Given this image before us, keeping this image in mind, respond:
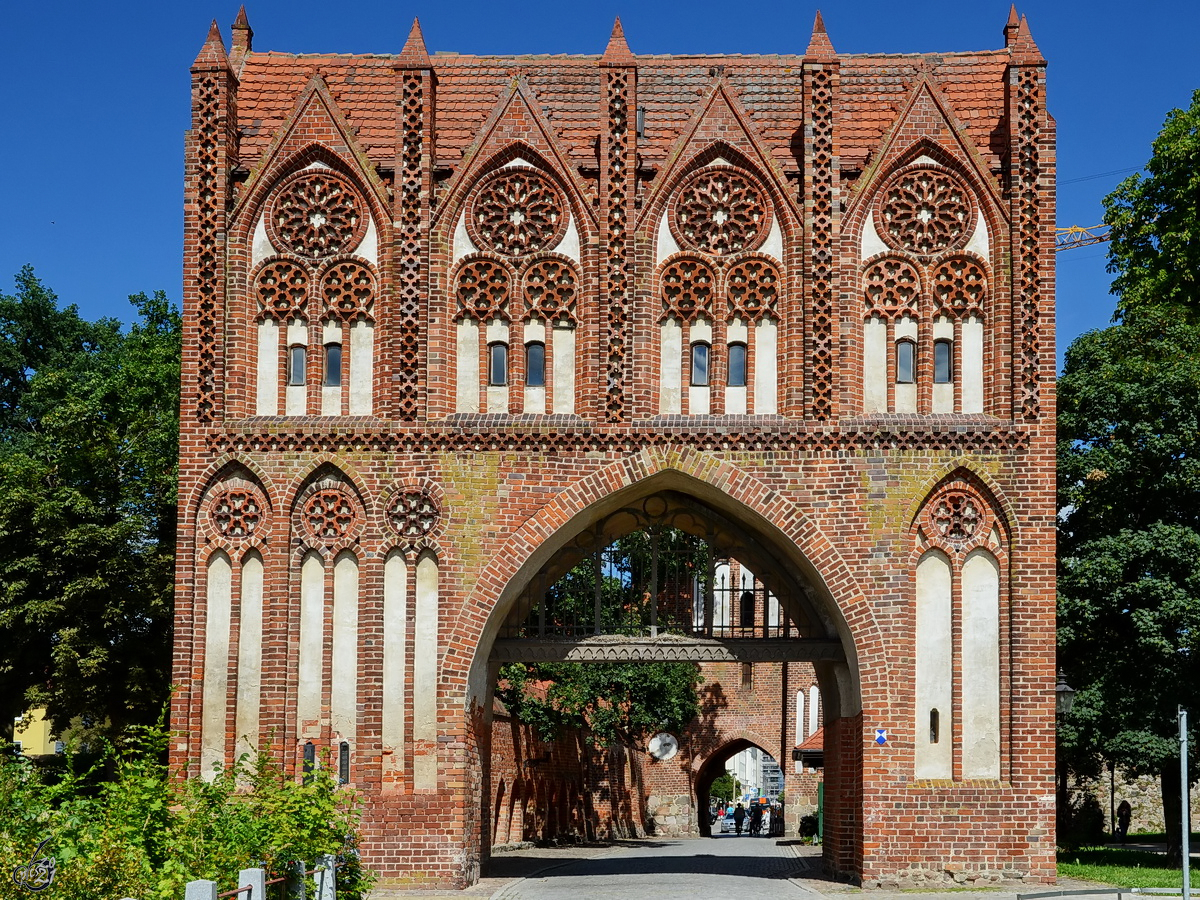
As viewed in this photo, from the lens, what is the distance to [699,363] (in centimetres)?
2167

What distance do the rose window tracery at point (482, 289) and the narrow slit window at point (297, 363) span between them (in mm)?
2117

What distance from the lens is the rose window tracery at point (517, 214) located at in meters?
21.7

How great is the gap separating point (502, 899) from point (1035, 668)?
7202 mm

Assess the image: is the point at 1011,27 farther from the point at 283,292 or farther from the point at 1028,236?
the point at 283,292

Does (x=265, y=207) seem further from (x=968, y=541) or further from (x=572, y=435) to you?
(x=968, y=541)

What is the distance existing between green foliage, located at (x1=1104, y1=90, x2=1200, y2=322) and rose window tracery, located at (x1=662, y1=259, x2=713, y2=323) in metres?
9.59

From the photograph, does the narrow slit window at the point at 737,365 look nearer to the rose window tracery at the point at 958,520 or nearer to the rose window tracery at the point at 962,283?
the rose window tracery at the point at 962,283

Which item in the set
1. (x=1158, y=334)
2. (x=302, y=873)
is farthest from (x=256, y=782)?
(x=1158, y=334)

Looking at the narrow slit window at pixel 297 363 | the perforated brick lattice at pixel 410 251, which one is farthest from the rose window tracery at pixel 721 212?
the narrow slit window at pixel 297 363

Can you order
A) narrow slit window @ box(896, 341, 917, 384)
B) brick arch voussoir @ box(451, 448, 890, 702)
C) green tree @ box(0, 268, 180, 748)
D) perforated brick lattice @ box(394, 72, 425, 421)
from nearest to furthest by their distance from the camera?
1. brick arch voussoir @ box(451, 448, 890, 702)
2. perforated brick lattice @ box(394, 72, 425, 421)
3. narrow slit window @ box(896, 341, 917, 384)
4. green tree @ box(0, 268, 180, 748)

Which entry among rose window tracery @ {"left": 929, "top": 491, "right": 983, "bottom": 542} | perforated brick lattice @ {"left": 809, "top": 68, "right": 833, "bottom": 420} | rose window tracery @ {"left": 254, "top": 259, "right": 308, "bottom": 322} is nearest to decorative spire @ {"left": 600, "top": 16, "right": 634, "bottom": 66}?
perforated brick lattice @ {"left": 809, "top": 68, "right": 833, "bottom": 420}

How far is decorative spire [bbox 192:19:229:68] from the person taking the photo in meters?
21.8

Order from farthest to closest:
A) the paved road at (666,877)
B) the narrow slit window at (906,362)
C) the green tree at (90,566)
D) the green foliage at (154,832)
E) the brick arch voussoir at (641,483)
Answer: the green tree at (90,566), the narrow slit window at (906,362), the brick arch voussoir at (641,483), the paved road at (666,877), the green foliage at (154,832)

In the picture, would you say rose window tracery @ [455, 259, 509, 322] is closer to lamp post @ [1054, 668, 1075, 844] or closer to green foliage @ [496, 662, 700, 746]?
lamp post @ [1054, 668, 1075, 844]
